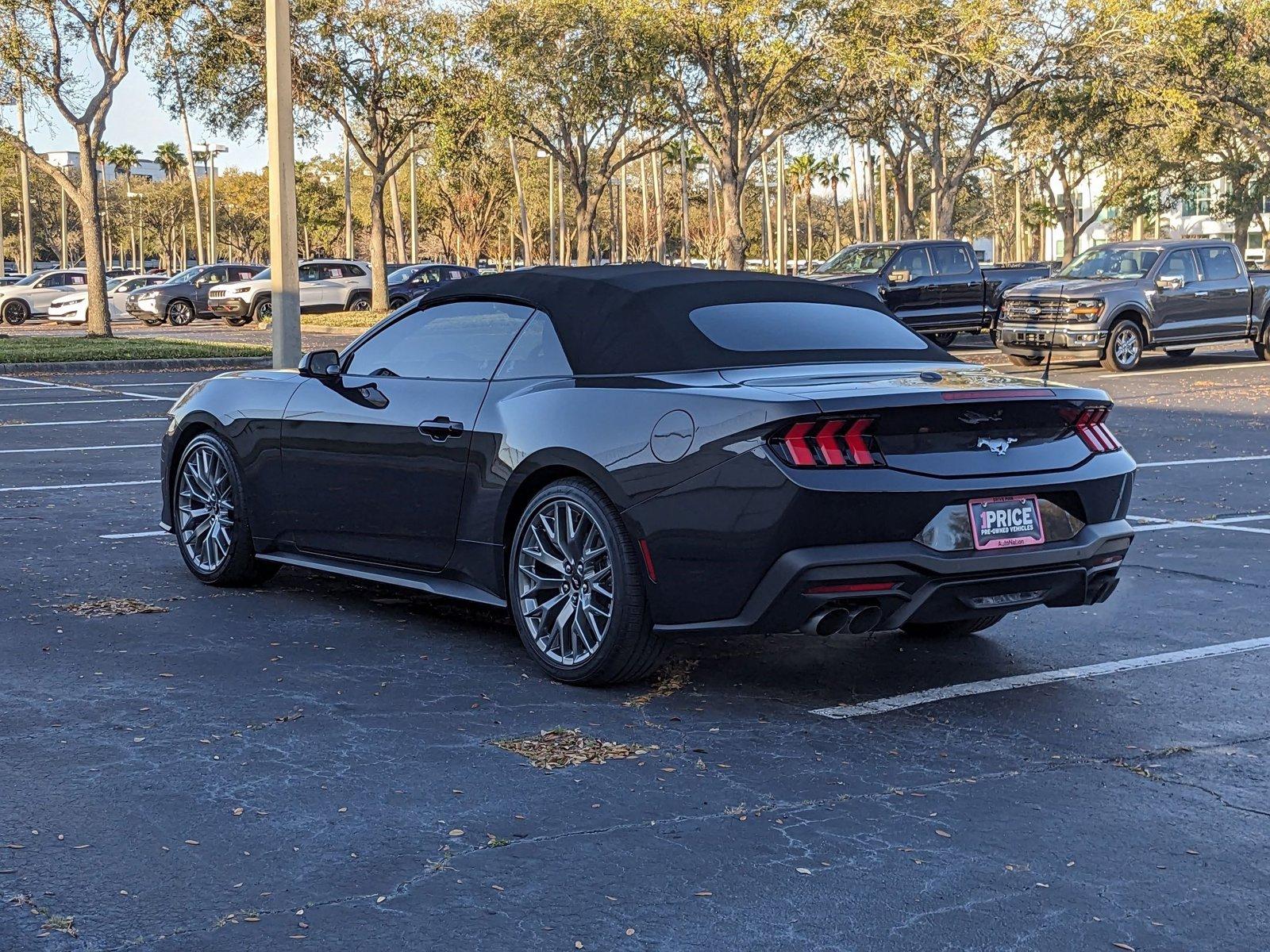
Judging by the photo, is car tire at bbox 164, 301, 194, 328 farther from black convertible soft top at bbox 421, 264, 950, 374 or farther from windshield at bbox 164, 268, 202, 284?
black convertible soft top at bbox 421, 264, 950, 374

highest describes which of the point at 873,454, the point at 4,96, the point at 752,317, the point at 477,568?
the point at 4,96

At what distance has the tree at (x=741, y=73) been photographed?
114 ft

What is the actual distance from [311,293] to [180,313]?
3.60 meters

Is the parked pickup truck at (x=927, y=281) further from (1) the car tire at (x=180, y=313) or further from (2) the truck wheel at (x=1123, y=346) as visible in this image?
(1) the car tire at (x=180, y=313)

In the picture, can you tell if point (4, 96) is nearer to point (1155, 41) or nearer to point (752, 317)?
point (1155, 41)

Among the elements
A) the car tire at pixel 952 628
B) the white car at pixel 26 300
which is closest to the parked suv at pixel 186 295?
the white car at pixel 26 300

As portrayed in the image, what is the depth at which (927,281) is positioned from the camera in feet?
→ 91.4

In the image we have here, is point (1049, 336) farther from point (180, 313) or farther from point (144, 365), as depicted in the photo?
point (180, 313)

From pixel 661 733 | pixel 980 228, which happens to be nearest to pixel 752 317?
pixel 661 733

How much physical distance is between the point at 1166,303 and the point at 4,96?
71.1 ft

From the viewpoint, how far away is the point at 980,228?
122188mm

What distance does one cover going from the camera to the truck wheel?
75.7 ft

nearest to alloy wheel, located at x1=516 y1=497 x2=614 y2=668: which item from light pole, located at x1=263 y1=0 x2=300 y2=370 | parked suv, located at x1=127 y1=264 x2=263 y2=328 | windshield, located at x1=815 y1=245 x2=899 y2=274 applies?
light pole, located at x1=263 y1=0 x2=300 y2=370

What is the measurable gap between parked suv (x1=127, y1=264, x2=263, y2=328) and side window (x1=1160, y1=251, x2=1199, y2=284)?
27.5 m
